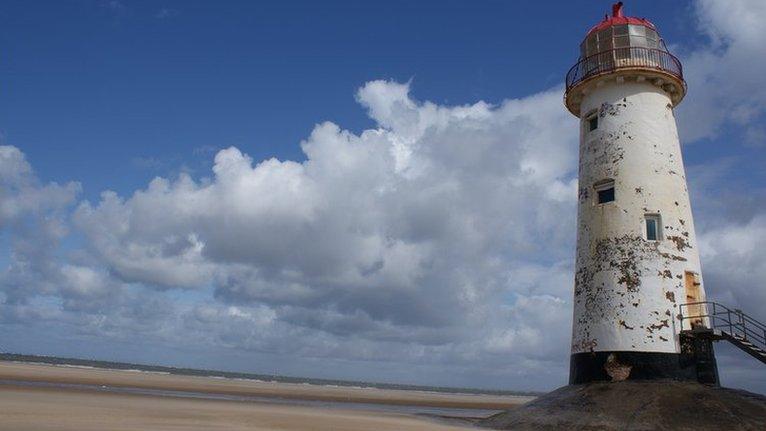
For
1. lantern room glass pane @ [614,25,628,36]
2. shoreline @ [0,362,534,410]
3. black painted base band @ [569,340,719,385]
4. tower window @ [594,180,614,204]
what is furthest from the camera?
shoreline @ [0,362,534,410]

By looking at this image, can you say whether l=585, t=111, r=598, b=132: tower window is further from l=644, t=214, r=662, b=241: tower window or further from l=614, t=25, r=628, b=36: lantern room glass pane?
l=644, t=214, r=662, b=241: tower window

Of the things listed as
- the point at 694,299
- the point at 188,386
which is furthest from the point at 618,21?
the point at 188,386

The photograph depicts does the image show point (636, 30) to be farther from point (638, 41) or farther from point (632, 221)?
point (632, 221)

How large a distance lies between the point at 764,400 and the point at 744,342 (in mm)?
1498

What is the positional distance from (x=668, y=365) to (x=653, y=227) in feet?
13.4

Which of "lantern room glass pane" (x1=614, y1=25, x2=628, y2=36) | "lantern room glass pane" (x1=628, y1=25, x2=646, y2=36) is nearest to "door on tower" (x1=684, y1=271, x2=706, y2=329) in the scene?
"lantern room glass pane" (x1=628, y1=25, x2=646, y2=36)

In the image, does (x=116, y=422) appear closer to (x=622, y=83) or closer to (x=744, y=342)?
(x=744, y=342)

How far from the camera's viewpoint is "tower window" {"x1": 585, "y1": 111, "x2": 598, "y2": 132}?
18.5 m

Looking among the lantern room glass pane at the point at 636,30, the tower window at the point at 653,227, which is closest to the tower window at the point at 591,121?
the lantern room glass pane at the point at 636,30

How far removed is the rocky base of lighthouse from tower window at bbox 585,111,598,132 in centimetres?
837

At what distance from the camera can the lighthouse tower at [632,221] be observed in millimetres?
15570

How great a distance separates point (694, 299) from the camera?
1636 centimetres

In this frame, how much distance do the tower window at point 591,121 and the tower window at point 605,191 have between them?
2.14 meters

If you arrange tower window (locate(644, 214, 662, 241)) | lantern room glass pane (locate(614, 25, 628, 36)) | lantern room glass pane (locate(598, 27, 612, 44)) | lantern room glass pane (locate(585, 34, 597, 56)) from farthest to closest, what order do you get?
lantern room glass pane (locate(585, 34, 597, 56)) → lantern room glass pane (locate(598, 27, 612, 44)) → lantern room glass pane (locate(614, 25, 628, 36)) → tower window (locate(644, 214, 662, 241))
